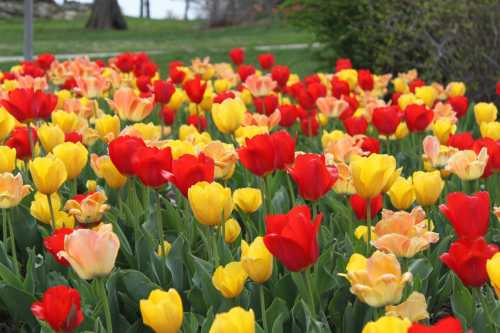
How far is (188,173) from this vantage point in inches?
88.2

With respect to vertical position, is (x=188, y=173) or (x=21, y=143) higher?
(x=188, y=173)

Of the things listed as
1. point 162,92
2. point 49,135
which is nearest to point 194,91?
point 162,92

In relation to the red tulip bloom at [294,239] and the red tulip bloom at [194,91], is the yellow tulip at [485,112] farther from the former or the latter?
the red tulip bloom at [294,239]

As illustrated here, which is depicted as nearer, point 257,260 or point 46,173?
point 257,260

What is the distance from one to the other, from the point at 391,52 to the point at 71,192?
5911mm

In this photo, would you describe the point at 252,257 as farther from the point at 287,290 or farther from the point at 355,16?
the point at 355,16

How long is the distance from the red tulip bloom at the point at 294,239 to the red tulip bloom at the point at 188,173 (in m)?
0.46

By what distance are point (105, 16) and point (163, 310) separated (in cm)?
2956

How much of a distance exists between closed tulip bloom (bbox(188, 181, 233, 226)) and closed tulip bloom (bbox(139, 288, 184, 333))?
18.6 inches

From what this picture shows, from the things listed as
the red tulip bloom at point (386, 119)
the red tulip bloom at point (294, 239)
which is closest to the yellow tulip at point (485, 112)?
the red tulip bloom at point (386, 119)

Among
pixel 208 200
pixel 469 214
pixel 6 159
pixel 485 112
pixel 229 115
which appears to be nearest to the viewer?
pixel 469 214

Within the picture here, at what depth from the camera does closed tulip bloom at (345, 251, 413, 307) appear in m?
1.69

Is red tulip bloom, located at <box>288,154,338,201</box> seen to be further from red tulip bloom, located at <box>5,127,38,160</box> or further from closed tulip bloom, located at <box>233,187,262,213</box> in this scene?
red tulip bloom, located at <box>5,127,38,160</box>

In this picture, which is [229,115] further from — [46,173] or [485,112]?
[485,112]
